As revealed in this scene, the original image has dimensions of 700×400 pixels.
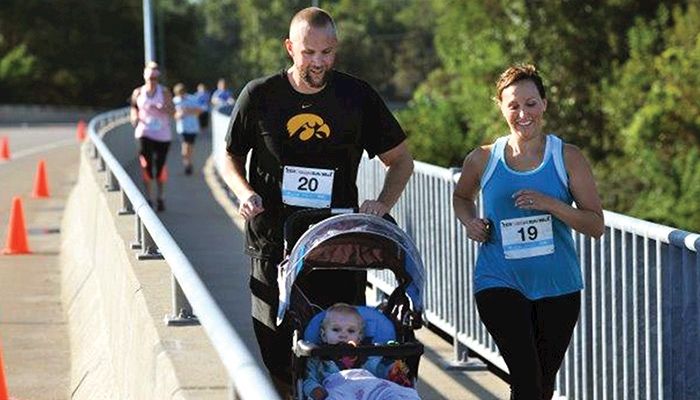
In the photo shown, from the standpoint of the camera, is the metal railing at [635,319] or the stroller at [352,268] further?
the metal railing at [635,319]

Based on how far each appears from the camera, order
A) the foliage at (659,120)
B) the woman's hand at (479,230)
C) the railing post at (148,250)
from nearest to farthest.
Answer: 1. the woman's hand at (479,230)
2. the railing post at (148,250)
3. the foliage at (659,120)

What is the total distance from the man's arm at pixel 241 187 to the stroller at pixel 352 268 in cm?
15

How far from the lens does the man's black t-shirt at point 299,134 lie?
672cm

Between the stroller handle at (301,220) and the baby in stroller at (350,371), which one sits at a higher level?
the stroller handle at (301,220)

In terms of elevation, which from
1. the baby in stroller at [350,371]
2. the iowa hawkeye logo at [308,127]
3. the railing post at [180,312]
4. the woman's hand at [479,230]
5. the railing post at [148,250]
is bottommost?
the baby in stroller at [350,371]

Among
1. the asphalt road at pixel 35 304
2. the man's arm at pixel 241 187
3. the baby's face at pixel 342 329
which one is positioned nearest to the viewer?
the baby's face at pixel 342 329

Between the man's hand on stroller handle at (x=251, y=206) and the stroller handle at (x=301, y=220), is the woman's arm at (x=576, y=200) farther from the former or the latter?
the man's hand on stroller handle at (x=251, y=206)

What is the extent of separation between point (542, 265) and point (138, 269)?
2627 millimetres

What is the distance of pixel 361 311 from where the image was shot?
6.52 meters

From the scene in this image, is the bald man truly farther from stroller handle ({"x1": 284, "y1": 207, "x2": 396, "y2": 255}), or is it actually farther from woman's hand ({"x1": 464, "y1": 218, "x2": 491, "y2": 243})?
woman's hand ({"x1": 464, "y1": 218, "x2": 491, "y2": 243})

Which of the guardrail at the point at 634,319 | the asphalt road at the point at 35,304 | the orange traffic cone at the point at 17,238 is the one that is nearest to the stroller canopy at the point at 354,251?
the guardrail at the point at 634,319

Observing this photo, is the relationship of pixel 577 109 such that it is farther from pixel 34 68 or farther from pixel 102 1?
pixel 102 1

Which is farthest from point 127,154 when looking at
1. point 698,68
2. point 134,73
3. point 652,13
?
point 134,73

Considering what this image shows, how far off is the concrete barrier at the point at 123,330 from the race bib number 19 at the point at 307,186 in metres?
0.65
